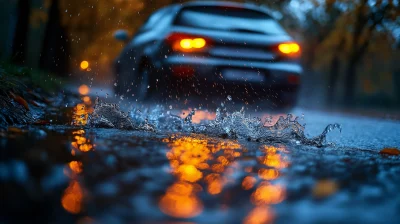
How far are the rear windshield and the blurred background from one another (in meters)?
3.27

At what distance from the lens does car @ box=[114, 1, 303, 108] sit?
742 centimetres

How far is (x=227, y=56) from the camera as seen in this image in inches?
297

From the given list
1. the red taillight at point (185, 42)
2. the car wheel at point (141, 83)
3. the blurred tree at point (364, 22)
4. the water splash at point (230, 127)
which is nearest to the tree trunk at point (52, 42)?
the car wheel at point (141, 83)

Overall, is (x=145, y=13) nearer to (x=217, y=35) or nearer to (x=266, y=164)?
(x=217, y=35)

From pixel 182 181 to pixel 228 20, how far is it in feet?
17.8

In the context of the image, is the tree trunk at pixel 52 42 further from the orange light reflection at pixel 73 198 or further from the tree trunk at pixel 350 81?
the orange light reflection at pixel 73 198

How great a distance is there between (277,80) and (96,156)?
4.86 m

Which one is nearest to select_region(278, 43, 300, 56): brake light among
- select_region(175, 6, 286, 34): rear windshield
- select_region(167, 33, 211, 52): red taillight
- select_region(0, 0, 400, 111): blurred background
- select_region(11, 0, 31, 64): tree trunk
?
select_region(175, 6, 286, 34): rear windshield

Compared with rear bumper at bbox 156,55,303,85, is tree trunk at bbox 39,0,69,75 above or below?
above

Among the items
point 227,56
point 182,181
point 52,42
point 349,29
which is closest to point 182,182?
point 182,181

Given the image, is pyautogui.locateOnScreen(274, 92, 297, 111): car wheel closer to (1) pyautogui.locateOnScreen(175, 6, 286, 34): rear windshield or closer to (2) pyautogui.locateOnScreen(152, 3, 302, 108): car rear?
(2) pyautogui.locateOnScreen(152, 3, 302, 108): car rear

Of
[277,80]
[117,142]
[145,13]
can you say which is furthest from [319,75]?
[117,142]

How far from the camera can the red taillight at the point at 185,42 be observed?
740 cm

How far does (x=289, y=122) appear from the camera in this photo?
5309 mm
